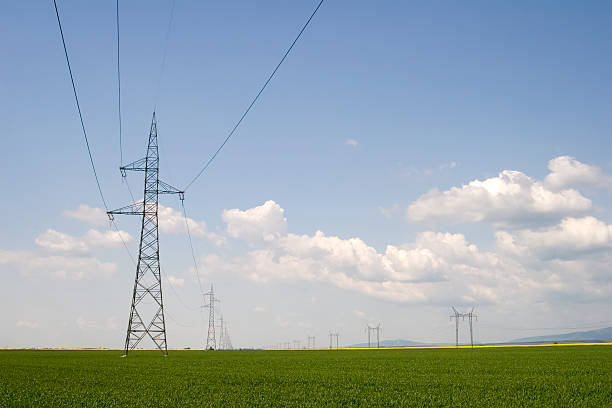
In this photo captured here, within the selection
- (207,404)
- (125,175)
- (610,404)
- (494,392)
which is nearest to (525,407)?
(610,404)

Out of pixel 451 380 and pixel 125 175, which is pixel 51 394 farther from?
pixel 125 175

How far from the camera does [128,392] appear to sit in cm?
2509

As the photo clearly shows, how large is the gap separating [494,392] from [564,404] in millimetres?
4547

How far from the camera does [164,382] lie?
100 feet

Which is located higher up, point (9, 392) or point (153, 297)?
point (153, 297)

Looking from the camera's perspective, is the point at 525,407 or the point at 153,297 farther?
the point at 153,297

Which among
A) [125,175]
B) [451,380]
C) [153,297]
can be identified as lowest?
[451,380]

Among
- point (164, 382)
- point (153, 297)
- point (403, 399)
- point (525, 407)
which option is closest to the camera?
point (525, 407)

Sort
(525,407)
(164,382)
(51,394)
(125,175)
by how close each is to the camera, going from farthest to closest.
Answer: (125,175)
(164,382)
(51,394)
(525,407)

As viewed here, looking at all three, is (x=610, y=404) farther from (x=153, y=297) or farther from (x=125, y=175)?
(x=125, y=175)

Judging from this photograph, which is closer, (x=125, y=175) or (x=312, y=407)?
(x=312, y=407)

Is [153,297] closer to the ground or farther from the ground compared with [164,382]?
farther from the ground

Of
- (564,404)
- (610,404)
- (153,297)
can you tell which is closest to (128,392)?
(564,404)

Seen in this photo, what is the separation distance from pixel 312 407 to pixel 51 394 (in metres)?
11.7
